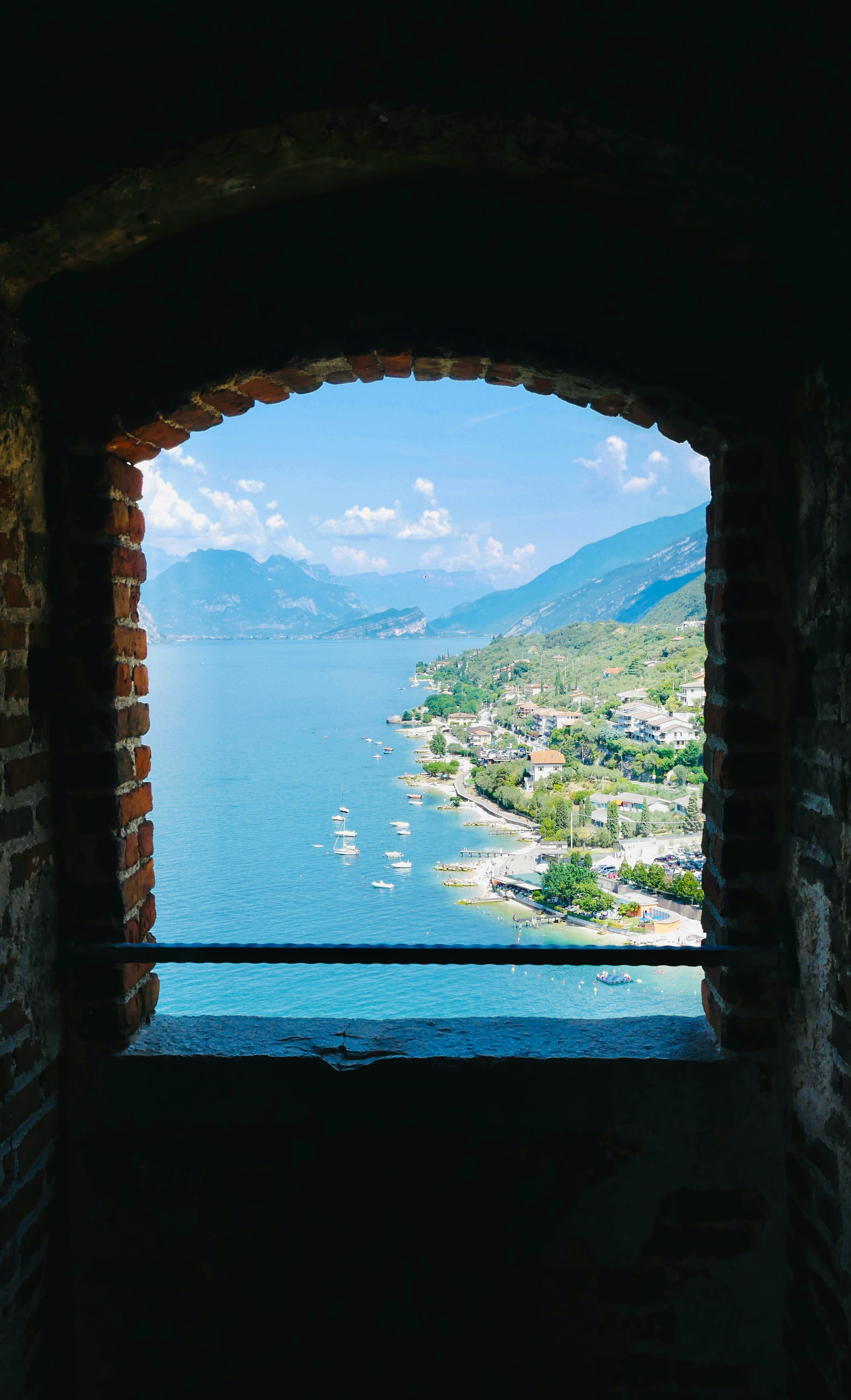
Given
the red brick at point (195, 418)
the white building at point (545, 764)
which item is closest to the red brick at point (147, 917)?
the red brick at point (195, 418)

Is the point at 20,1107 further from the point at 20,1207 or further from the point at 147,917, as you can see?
the point at 147,917

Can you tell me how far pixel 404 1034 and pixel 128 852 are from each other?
654 millimetres

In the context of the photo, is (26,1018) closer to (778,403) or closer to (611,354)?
(611,354)

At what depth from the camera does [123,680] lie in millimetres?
1476

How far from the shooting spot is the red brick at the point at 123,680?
1448 mm

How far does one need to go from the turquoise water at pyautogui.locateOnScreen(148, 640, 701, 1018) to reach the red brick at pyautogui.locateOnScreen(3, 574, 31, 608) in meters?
0.31

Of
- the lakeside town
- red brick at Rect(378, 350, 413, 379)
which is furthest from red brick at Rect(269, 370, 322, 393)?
the lakeside town

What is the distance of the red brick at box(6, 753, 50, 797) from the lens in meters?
1.31

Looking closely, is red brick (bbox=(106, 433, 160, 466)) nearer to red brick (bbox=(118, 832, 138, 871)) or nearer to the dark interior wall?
red brick (bbox=(118, 832, 138, 871))

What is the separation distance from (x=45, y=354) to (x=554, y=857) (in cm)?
284

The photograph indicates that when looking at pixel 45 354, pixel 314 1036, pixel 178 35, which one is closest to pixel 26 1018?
pixel 314 1036

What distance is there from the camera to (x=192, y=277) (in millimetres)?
1431

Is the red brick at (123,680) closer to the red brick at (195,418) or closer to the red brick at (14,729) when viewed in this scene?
the red brick at (14,729)

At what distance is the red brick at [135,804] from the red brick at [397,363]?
0.98m
